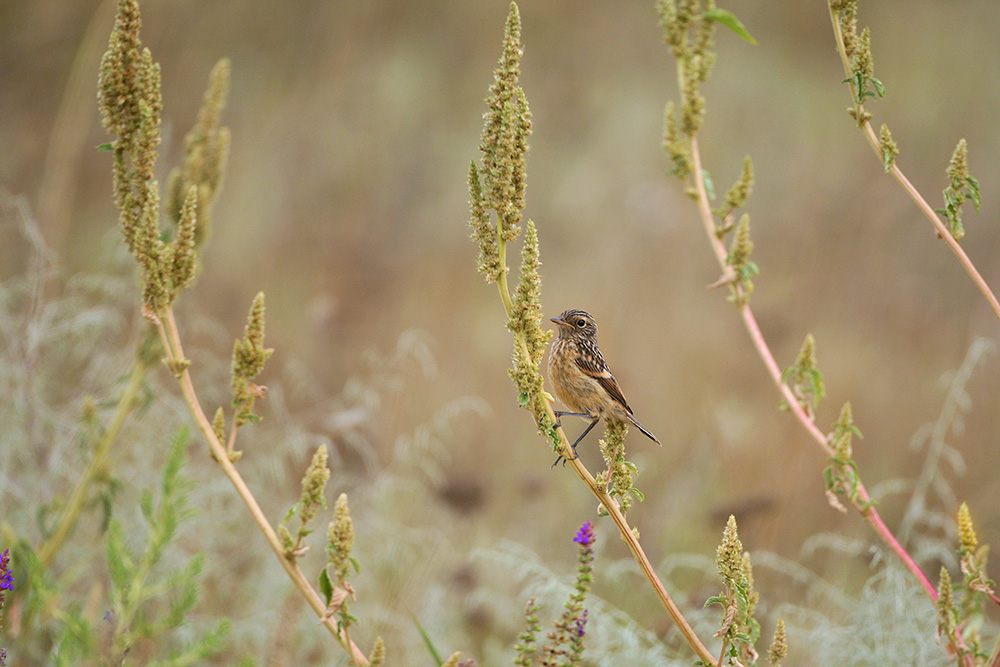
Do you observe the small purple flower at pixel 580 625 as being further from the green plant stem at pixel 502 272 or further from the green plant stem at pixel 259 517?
the green plant stem at pixel 502 272

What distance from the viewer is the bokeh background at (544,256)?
4477 mm

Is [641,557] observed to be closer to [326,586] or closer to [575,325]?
[326,586]

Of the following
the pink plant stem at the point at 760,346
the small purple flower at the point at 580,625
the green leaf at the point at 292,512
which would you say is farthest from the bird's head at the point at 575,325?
the green leaf at the point at 292,512

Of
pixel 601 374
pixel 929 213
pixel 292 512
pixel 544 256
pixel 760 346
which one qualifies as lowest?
pixel 292 512

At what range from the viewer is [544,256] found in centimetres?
689

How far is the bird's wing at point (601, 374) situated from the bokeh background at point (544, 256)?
4.68ft

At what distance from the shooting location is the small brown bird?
236 centimetres

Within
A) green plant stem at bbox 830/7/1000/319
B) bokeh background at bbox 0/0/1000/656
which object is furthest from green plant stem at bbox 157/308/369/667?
bokeh background at bbox 0/0/1000/656

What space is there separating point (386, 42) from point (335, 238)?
83.4 inches

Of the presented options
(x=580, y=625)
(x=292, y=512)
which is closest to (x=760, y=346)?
(x=580, y=625)

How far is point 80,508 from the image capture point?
238 centimetres

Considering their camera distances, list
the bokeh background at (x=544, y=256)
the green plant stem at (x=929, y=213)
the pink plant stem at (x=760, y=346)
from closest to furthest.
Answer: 1. the pink plant stem at (x=760, y=346)
2. the green plant stem at (x=929, y=213)
3. the bokeh background at (x=544, y=256)

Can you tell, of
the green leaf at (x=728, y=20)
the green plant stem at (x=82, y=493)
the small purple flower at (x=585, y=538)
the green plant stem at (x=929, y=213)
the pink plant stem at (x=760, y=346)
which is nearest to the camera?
the green leaf at (x=728, y=20)

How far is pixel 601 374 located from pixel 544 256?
14.3ft
